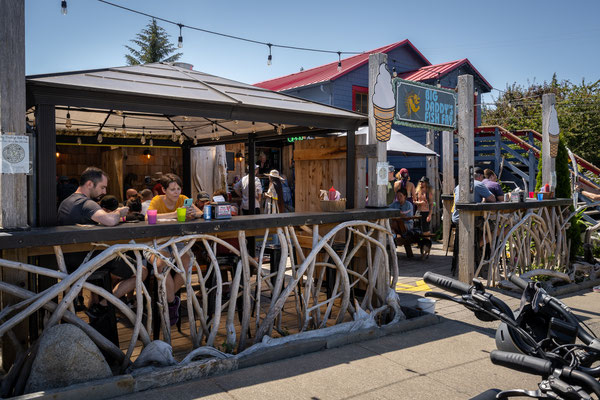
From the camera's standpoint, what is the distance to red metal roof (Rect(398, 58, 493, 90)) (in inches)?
663

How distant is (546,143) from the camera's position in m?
8.63

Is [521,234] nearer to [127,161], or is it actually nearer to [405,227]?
[405,227]

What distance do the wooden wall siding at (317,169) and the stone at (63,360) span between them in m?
4.33

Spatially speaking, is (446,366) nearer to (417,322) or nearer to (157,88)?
(417,322)

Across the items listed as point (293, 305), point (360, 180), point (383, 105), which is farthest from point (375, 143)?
point (293, 305)

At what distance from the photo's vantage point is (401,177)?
1053cm

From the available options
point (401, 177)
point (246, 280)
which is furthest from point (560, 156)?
point (246, 280)

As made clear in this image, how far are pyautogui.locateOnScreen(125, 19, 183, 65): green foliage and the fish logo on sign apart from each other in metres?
35.4

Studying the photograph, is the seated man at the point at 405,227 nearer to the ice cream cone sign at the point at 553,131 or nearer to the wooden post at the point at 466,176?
the wooden post at the point at 466,176

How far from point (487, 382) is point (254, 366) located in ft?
6.35

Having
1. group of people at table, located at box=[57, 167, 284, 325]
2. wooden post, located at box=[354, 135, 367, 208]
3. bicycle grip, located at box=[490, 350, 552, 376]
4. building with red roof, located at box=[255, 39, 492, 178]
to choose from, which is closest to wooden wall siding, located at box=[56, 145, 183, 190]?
building with red roof, located at box=[255, 39, 492, 178]

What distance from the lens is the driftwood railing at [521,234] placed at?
6.99 metres

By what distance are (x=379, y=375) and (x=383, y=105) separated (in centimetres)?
322

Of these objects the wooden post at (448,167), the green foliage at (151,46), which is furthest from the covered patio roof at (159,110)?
the green foliage at (151,46)
